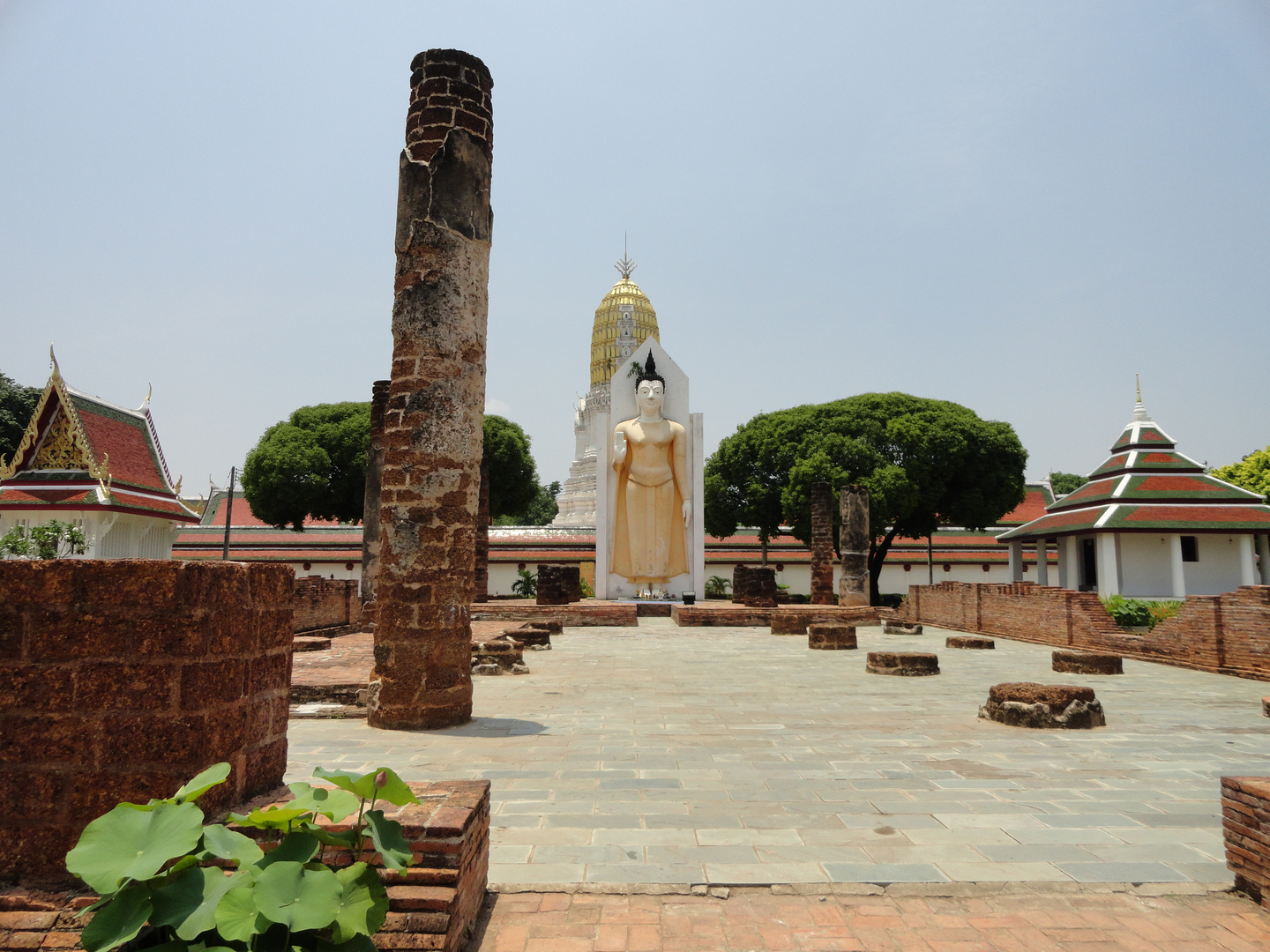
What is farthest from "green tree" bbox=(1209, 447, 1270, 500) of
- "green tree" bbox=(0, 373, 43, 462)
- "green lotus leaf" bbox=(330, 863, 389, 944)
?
"green tree" bbox=(0, 373, 43, 462)

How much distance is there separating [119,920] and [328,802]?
53cm

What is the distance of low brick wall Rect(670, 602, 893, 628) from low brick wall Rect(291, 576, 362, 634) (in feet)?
21.6

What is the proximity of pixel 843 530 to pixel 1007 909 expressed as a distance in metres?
18.4

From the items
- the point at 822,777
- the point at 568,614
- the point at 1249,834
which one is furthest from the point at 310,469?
the point at 1249,834

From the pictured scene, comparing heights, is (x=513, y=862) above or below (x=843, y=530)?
below

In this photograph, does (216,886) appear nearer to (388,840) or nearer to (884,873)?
(388,840)

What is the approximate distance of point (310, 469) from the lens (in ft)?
99.8

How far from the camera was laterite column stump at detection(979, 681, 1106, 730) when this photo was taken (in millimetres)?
6410

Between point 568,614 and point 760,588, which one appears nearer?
point 568,614

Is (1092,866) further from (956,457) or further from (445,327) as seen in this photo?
(956,457)

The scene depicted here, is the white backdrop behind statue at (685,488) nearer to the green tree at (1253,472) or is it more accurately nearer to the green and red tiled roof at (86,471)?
the green and red tiled roof at (86,471)

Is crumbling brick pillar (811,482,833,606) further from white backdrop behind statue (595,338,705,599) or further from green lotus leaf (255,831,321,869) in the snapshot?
green lotus leaf (255,831,321,869)

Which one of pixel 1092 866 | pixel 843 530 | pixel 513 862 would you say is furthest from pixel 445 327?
pixel 843 530

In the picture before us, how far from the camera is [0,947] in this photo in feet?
7.64
